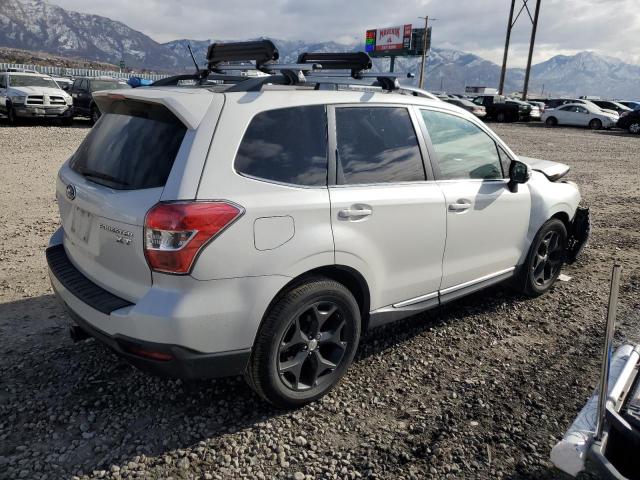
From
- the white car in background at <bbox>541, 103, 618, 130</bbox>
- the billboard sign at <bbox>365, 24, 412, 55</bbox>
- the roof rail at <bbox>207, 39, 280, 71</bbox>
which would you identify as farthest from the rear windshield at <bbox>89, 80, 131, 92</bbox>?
the billboard sign at <bbox>365, 24, 412, 55</bbox>

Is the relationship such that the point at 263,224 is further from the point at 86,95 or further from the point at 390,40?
the point at 390,40

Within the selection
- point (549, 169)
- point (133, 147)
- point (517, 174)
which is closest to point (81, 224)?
point (133, 147)

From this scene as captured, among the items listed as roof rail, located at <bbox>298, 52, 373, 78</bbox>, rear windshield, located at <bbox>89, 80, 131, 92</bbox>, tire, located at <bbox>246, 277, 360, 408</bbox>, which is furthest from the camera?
rear windshield, located at <bbox>89, 80, 131, 92</bbox>

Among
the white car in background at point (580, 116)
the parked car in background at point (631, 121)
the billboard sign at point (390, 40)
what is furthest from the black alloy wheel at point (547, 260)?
the billboard sign at point (390, 40)

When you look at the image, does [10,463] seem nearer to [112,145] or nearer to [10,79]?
[112,145]

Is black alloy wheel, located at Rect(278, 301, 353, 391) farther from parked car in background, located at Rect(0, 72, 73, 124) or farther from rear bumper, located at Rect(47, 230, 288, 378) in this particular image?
parked car in background, located at Rect(0, 72, 73, 124)

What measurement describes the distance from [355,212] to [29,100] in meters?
17.2

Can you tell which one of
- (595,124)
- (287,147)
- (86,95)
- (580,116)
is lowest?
(595,124)

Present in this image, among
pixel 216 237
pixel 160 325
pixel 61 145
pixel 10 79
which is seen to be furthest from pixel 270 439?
pixel 10 79

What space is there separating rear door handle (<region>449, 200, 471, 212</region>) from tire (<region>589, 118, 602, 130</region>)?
30431 millimetres

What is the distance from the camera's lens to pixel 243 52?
3.61 metres

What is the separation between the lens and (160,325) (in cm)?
251

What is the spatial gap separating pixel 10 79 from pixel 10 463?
1874cm

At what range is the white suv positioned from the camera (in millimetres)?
2559
